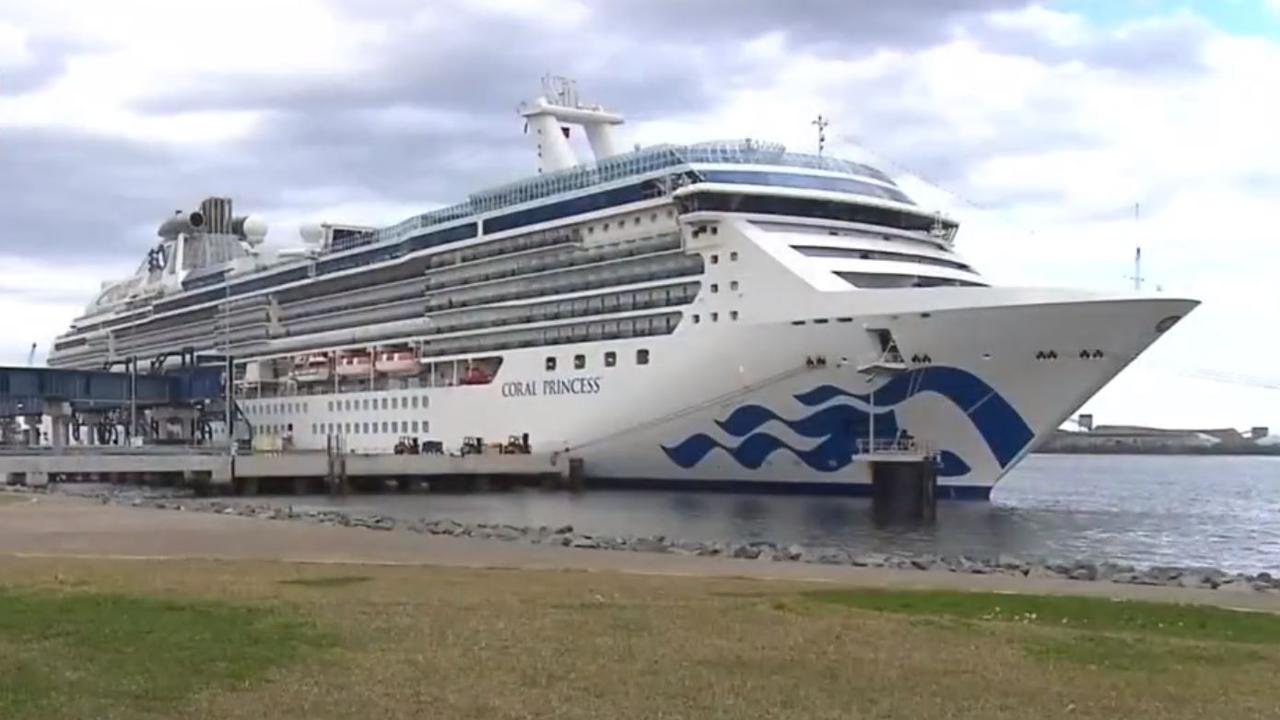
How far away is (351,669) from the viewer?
987cm

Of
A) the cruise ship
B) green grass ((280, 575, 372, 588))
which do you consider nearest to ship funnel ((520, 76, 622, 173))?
the cruise ship

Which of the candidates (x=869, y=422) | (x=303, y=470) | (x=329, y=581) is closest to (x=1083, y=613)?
(x=329, y=581)

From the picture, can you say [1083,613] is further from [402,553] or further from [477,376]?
[477,376]

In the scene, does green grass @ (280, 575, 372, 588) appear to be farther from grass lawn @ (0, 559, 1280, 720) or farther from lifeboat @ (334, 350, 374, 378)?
lifeboat @ (334, 350, 374, 378)

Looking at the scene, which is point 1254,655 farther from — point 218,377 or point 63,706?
point 218,377

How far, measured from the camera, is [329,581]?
1647cm

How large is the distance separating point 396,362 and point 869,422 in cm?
2515

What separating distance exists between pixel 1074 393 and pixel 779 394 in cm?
816

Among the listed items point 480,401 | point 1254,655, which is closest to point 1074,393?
point 480,401

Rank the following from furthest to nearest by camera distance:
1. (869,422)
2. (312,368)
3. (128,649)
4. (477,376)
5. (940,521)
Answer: (312,368) < (477,376) < (869,422) < (940,521) < (128,649)

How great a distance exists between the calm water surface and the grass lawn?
16.6 meters

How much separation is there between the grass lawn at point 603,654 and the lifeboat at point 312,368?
51105 mm

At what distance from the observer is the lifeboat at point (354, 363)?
6316 centimetres

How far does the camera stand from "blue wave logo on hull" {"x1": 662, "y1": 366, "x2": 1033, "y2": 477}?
40500 mm
